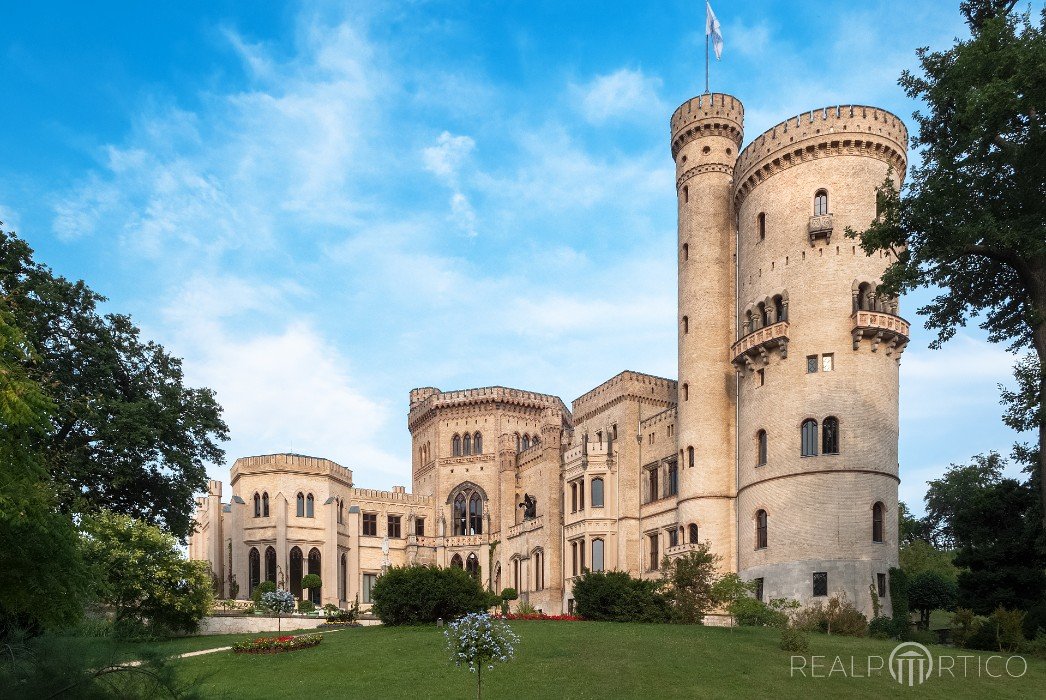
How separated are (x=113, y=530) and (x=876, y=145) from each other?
34369 mm

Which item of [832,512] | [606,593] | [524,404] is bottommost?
[606,593]

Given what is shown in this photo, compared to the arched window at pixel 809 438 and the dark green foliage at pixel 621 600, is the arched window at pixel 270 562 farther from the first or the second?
the arched window at pixel 809 438

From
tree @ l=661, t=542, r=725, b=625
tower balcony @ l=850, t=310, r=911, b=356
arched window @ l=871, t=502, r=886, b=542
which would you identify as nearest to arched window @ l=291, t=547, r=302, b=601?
tree @ l=661, t=542, r=725, b=625

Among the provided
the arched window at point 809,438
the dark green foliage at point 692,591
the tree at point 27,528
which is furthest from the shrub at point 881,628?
the tree at point 27,528

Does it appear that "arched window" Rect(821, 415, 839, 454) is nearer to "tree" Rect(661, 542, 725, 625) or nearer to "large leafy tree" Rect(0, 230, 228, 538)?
"tree" Rect(661, 542, 725, 625)

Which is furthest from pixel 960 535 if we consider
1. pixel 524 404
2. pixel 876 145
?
pixel 524 404

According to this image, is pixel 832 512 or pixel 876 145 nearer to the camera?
pixel 832 512

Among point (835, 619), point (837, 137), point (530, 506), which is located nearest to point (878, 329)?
point (837, 137)

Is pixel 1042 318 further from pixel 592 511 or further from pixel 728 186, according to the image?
pixel 592 511

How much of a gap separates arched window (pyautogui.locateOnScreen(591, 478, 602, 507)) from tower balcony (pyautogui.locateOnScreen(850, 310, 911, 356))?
1912 cm

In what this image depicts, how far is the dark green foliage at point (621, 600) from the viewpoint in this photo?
122 feet

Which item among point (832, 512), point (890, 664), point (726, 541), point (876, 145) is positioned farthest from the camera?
point (726, 541)

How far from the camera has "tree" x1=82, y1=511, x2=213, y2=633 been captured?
117ft

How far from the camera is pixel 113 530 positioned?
119ft
